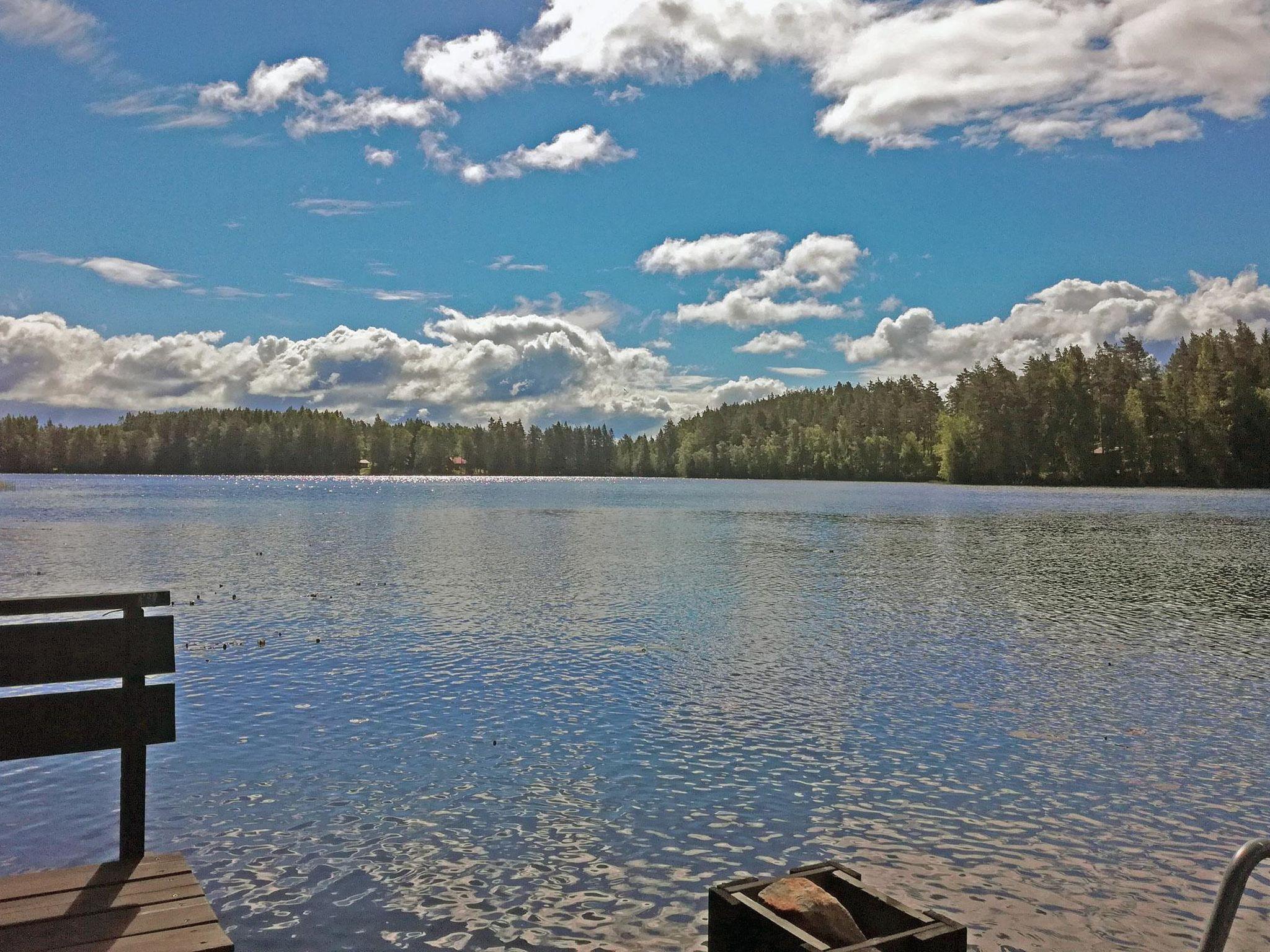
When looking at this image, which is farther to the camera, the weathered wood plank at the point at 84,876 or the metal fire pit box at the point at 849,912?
the weathered wood plank at the point at 84,876

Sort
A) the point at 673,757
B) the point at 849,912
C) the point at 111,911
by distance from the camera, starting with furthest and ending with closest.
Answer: the point at 673,757 < the point at 849,912 < the point at 111,911

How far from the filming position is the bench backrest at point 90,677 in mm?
7836

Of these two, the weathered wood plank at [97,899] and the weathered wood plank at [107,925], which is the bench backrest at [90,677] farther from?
the weathered wood plank at [107,925]

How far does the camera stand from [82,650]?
8102mm

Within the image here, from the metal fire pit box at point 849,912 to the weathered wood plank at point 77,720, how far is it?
4.88 metres

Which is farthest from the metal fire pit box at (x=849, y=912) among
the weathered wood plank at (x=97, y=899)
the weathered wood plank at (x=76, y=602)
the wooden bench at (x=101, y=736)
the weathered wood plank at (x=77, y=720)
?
the weathered wood plank at (x=76, y=602)

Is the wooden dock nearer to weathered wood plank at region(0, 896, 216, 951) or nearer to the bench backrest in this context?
weathered wood plank at region(0, 896, 216, 951)

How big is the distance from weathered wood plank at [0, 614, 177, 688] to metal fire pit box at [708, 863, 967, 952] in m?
4.91

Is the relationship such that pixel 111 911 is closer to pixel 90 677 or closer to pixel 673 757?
pixel 90 677

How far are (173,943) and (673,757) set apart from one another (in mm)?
10958

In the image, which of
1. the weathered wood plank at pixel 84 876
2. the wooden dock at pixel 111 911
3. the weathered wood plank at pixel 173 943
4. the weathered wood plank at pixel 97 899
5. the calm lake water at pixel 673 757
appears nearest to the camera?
the weathered wood plank at pixel 173 943

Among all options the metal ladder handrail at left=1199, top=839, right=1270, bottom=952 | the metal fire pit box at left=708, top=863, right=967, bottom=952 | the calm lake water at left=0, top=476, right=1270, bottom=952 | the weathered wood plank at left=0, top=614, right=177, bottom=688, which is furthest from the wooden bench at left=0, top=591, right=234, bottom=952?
the metal ladder handrail at left=1199, top=839, right=1270, bottom=952

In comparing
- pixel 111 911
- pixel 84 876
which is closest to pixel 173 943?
pixel 111 911

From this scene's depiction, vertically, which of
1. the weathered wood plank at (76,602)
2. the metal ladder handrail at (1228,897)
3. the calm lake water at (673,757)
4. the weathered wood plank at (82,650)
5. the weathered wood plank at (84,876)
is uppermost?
the weathered wood plank at (76,602)
